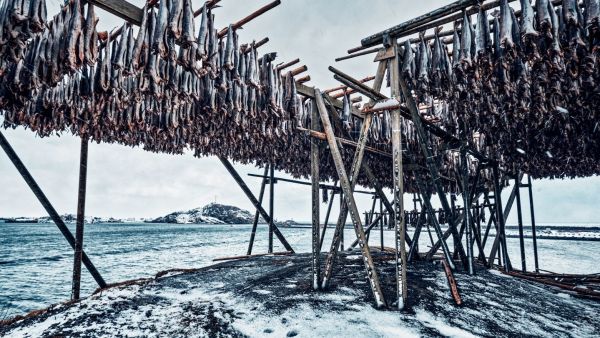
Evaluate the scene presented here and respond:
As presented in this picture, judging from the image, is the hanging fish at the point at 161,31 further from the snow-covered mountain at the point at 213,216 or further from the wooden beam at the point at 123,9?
the snow-covered mountain at the point at 213,216

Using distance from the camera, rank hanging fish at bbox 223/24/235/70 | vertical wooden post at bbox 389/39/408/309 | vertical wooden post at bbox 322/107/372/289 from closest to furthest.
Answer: vertical wooden post at bbox 389/39/408/309, hanging fish at bbox 223/24/235/70, vertical wooden post at bbox 322/107/372/289

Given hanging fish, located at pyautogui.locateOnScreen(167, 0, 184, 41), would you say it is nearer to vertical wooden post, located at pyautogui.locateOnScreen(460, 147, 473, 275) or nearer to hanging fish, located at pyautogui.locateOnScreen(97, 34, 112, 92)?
hanging fish, located at pyautogui.locateOnScreen(97, 34, 112, 92)

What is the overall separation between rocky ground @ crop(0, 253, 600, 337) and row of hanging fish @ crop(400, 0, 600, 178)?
2930 millimetres

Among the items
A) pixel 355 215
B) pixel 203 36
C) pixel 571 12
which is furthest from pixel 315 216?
pixel 571 12

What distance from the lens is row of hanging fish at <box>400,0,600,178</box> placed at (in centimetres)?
336

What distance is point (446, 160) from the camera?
9305 millimetres

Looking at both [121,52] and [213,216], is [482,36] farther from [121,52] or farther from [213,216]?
[213,216]

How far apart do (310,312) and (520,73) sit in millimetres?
4157

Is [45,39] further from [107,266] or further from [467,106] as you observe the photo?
Answer: [107,266]

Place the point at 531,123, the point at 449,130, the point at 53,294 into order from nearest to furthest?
the point at 531,123 < the point at 449,130 < the point at 53,294

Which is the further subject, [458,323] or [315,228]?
[315,228]

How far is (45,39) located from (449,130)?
6.65 m

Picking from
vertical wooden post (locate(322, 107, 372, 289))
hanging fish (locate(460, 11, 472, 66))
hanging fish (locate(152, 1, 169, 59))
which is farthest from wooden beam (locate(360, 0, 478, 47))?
hanging fish (locate(152, 1, 169, 59))

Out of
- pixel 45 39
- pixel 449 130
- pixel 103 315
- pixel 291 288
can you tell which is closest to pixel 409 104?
pixel 449 130
